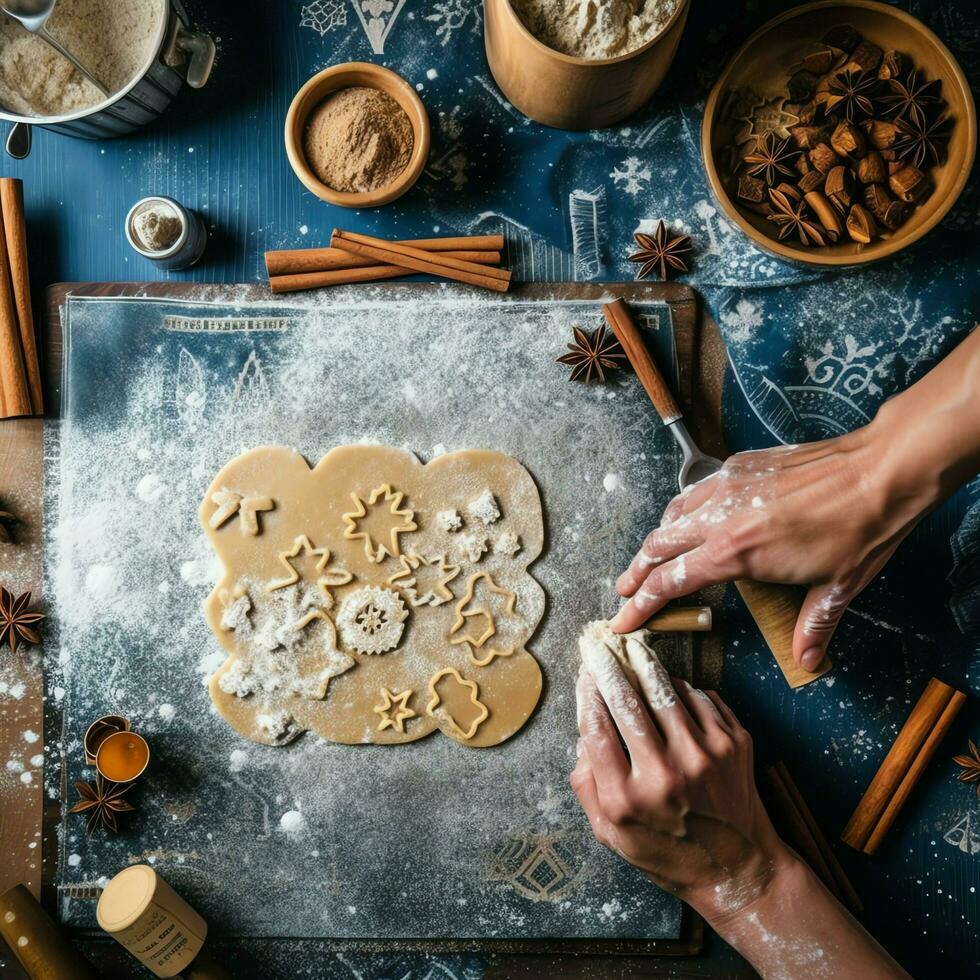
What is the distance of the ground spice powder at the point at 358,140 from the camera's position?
1.44 metres

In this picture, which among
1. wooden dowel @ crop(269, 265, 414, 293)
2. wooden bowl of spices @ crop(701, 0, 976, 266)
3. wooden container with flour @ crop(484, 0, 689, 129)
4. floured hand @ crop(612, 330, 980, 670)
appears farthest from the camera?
wooden dowel @ crop(269, 265, 414, 293)

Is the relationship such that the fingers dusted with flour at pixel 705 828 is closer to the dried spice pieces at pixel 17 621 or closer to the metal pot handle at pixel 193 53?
the dried spice pieces at pixel 17 621

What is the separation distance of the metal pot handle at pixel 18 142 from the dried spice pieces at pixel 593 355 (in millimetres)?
1030

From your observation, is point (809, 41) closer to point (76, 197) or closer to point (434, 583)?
point (434, 583)

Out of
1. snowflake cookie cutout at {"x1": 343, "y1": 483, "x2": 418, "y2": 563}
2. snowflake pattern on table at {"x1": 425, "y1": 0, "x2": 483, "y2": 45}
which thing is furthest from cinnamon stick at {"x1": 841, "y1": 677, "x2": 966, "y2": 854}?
snowflake pattern on table at {"x1": 425, "y1": 0, "x2": 483, "y2": 45}

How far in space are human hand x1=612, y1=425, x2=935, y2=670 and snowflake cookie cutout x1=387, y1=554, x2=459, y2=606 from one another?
0.32 meters

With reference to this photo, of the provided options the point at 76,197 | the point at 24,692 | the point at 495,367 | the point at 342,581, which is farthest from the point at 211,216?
the point at 24,692

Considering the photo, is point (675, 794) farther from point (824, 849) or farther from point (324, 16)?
point (324, 16)

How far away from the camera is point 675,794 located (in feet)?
4.34

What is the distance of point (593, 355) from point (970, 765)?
0.98 metres

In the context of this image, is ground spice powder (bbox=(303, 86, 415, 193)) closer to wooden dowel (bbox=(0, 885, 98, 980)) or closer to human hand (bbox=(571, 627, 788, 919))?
human hand (bbox=(571, 627, 788, 919))

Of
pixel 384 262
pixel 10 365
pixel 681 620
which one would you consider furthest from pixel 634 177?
pixel 10 365

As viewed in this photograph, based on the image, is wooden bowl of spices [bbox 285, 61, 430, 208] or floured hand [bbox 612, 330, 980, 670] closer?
floured hand [bbox 612, 330, 980, 670]

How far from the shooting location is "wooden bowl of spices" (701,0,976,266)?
55.4 inches
